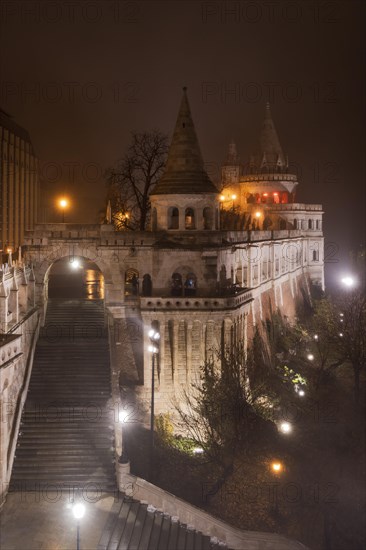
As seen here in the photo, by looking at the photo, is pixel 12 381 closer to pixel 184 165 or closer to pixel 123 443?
pixel 123 443

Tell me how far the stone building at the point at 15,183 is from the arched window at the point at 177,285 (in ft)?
81.8

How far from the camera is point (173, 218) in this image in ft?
112

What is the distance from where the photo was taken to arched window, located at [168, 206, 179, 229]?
3340 centimetres

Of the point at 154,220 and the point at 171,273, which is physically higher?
the point at 154,220

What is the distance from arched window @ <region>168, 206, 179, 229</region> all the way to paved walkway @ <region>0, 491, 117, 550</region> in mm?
15648

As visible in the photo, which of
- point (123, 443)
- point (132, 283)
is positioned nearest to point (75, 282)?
point (132, 283)

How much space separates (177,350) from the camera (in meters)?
31.7

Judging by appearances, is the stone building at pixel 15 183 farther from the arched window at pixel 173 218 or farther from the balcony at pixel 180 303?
the balcony at pixel 180 303

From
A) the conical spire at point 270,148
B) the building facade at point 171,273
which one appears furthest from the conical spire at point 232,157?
the building facade at point 171,273

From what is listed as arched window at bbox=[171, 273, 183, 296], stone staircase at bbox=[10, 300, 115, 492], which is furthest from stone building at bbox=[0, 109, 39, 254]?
arched window at bbox=[171, 273, 183, 296]

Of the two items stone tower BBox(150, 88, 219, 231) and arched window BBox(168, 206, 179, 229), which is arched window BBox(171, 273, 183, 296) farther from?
arched window BBox(168, 206, 179, 229)

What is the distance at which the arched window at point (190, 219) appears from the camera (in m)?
33.5

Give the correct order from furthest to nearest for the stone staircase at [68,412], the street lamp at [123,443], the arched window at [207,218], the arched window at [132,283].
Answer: the arched window at [132,283]
the arched window at [207,218]
the stone staircase at [68,412]
the street lamp at [123,443]

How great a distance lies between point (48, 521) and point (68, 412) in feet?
21.1
